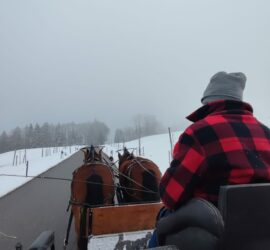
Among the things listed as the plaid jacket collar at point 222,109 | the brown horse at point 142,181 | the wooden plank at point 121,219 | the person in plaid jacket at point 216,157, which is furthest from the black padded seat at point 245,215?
the brown horse at point 142,181

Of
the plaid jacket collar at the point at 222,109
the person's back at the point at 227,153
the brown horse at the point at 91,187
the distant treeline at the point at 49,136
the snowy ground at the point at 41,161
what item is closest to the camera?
the person's back at the point at 227,153

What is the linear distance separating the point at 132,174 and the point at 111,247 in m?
2.04

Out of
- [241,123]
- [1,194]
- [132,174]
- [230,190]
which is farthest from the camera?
[1,194]

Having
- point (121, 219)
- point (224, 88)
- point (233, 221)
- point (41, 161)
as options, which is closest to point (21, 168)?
point (41, 161)

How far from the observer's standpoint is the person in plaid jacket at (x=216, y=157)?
2217mm

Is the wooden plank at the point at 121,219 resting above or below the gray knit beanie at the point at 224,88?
below

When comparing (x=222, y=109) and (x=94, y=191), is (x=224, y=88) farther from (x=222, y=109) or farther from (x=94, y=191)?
(x=94, y=191)

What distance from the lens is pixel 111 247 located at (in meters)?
4.19

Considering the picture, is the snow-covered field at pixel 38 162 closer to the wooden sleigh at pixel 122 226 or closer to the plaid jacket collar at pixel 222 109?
the wooden sleigh at pixel 122 226

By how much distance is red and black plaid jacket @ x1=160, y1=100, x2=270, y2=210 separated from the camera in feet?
7.27

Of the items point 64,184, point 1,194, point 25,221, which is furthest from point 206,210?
point 64,184

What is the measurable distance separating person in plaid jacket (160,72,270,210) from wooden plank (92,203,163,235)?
2.32 m

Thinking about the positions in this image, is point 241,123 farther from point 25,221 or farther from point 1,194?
point 1,194

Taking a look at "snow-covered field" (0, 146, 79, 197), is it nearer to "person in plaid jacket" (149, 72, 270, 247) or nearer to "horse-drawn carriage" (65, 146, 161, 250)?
"horse-drawn carriage" (65, 146, 161, 250)
